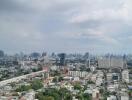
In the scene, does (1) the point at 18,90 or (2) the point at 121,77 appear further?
(2) the point at 121,77

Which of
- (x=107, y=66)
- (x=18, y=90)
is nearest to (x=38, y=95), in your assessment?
(x=18, y=90)

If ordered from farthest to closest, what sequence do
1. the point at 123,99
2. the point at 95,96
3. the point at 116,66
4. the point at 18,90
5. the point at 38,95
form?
the point at 116,66 < the point at 18,90 < the point at 95,96 < the point at 38,95 < the point at 123,99

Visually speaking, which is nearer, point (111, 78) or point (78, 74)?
point (111, 78)

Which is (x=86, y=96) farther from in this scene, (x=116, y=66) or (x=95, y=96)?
(x=116, y=66)

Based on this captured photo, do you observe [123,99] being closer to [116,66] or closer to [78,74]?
[78,74]

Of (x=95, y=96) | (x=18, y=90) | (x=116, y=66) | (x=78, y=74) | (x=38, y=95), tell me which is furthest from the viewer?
(x=116, y=66)

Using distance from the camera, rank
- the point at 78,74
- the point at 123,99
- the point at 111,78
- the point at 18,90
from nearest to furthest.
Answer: the point at 123,99
the point at 18,90
the point at 111,78
the point at 78,74

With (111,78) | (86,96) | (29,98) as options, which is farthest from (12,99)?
(111,78)

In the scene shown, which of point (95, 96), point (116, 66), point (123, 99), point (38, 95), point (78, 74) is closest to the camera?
point (123, 99)

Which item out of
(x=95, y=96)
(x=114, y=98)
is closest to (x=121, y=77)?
(x=95, y=96)
